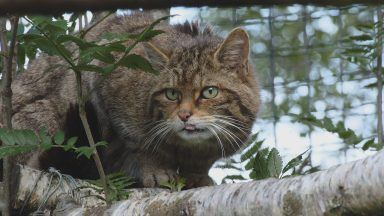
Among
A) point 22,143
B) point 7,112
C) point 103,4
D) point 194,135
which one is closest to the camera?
point 103,4

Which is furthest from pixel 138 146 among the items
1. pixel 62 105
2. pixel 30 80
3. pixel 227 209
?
pixel 227 209

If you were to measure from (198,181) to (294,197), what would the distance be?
1.77 metres

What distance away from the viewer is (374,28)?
2.66 m

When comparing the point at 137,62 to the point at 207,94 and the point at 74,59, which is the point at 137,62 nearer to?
the point at 74,59

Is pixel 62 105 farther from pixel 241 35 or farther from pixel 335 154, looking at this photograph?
pixel 335 154

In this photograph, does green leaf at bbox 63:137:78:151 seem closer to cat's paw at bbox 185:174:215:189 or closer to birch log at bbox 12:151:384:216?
birch log at bbox 12:151:384:216

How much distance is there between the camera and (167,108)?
9.30ft

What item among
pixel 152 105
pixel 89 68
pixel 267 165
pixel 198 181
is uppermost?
pixel 89 68

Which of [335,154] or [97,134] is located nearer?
[97,134]

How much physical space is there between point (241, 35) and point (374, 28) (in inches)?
24.4

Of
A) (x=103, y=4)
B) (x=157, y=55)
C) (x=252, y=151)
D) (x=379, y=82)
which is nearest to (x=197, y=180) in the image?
(x=157, y=55)

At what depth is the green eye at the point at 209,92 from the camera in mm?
2869

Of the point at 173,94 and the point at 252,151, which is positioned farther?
the point at 173,94

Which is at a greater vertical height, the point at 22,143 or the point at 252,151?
the point at 22,143
